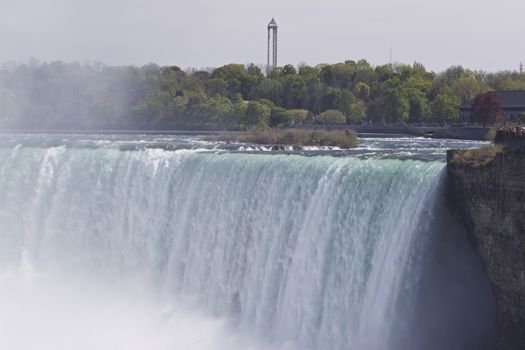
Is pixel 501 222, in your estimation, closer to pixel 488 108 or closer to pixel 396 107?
pixel 488 108

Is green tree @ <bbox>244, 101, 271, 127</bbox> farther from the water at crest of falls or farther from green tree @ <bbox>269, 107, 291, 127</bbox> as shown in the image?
the water at crest of falls

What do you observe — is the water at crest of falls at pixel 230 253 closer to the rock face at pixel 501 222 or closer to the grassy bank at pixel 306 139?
the rock face at pixel 501 222

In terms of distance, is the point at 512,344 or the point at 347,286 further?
the point at 347,286

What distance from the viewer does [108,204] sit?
3334cm

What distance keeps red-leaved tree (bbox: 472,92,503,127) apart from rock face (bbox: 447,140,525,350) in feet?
125

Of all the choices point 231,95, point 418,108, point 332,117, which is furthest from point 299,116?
point 231,95

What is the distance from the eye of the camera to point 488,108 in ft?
197

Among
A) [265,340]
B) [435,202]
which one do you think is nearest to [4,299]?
[265,340]

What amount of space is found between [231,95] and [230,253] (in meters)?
68.3

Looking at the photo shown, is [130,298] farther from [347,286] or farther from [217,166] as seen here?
[347,286]

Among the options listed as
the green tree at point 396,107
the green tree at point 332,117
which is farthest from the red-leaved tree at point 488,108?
the green tree at point 332,117

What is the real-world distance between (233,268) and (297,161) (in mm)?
3568

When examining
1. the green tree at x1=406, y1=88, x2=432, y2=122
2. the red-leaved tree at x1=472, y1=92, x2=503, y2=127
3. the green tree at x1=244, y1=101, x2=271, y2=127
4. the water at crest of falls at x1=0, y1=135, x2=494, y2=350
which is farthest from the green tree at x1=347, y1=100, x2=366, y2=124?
the water at crest of falls at x1=0, y1=135, x2=494, y2=350

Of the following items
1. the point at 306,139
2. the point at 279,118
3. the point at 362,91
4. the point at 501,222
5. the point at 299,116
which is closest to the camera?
the point at 501,222
